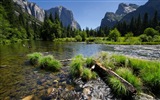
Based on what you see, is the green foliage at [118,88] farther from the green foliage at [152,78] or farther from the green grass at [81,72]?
the green grass at [81,72]

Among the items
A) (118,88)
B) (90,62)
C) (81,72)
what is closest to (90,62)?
(90,62)

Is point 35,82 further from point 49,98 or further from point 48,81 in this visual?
point 49,98

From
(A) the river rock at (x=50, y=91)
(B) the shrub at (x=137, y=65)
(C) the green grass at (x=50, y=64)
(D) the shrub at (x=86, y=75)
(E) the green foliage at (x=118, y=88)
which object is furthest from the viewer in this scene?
(C) the green grass at (x=50, y=64)

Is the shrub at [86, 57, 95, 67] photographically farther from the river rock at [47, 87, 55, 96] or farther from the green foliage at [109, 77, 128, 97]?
the river rock at [47, 87, 55, 96]

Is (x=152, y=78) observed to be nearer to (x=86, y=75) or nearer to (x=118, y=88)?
(x=118, y=88)

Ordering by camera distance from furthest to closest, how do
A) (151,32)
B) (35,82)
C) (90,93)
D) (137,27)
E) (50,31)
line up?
(137,27), (50,31), (151,32), (35,82), (90,93)

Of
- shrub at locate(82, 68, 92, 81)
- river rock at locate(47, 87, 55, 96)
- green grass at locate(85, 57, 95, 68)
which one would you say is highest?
green grass at locate(85, 57, 95, 68)

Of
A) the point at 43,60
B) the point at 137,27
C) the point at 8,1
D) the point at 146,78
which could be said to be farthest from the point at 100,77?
the point at 137,27

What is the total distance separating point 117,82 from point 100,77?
8.53 feet

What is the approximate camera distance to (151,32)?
72938mm

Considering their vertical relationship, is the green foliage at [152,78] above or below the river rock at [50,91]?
above

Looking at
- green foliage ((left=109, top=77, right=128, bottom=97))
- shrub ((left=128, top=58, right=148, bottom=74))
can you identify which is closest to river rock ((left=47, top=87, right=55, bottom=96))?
green foliage ((left=109, top=77, right=128, bottom=97))

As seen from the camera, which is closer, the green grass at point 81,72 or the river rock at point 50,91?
the river rock at point 50,91

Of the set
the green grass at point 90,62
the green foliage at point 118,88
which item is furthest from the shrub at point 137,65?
the green grass at point 90,62
